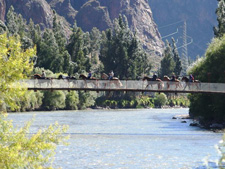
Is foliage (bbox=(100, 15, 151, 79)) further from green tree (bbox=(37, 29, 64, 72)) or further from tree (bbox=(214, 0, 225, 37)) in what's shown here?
tree (bbox=(214, 0, 225, 37))

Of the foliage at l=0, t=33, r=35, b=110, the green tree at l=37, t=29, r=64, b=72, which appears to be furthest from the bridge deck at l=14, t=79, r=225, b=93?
the green tree at l=37, t=29, r=64, b=72

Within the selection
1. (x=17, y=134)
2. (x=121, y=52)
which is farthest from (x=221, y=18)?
(x=121, y=52)

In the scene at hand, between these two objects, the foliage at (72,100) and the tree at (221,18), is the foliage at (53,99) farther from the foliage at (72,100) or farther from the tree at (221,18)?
the tree at (221,18)

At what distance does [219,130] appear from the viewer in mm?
69438

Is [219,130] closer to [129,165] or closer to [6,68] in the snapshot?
[129,165]

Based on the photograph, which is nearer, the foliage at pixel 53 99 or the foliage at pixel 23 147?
the foliage at pixel 23 147

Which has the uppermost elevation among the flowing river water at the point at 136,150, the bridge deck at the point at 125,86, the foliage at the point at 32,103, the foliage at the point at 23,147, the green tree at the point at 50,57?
the green tree at the point at 50,57

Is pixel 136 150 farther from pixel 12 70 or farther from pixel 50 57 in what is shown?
pixel 50 57

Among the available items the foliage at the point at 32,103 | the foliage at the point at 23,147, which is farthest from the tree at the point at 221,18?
the foliage at the point at 23,147

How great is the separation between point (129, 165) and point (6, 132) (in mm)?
21888

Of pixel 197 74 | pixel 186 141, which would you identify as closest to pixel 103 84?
pixel 186 141

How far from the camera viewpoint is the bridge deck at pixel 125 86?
58.8 meters

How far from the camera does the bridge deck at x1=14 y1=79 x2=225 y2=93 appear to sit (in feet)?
193

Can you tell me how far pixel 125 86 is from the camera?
60969 mm
